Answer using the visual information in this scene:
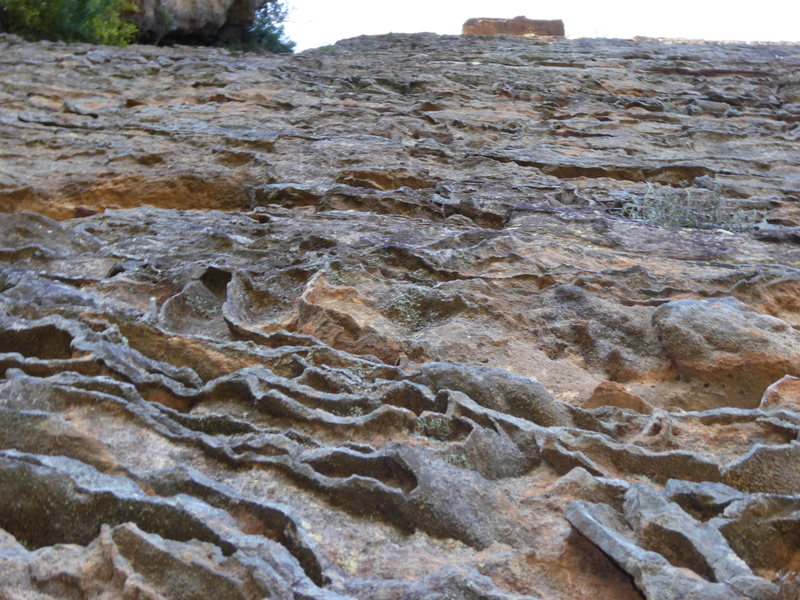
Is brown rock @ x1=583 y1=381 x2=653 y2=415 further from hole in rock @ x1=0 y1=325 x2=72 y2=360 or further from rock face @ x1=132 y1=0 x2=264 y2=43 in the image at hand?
rock face @ x1=132 y1=0 x2=264 y2=43

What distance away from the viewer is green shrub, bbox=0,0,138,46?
945 cm

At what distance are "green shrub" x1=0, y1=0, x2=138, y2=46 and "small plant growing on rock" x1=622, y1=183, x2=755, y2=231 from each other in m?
6.74

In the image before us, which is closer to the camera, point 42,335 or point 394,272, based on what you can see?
point 42,335

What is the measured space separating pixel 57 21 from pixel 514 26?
6.97 m

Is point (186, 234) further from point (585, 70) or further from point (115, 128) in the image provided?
point (585, 70)

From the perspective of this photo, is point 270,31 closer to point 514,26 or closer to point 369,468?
point 514,26

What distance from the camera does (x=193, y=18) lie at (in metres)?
11.7

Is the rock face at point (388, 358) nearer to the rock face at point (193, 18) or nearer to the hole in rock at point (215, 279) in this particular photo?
the hole in rock at point (215, 279)

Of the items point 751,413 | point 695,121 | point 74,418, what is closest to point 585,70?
point 695,121

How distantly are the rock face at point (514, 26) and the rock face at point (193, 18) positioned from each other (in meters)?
3.46

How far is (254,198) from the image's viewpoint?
533cm

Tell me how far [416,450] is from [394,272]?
1.62 meters

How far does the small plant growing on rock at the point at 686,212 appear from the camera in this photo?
200 inches

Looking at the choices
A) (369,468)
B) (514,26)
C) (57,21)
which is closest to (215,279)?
(369,468)
